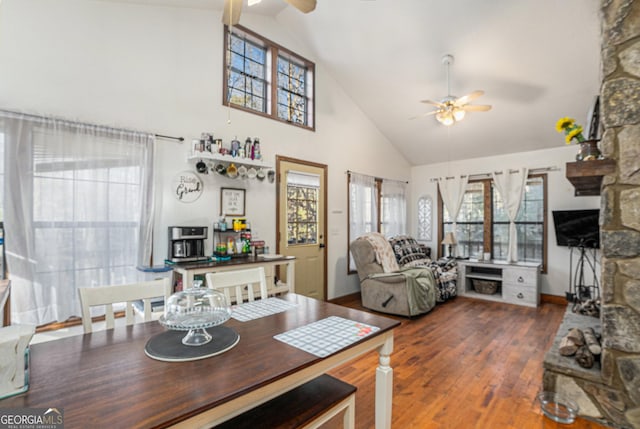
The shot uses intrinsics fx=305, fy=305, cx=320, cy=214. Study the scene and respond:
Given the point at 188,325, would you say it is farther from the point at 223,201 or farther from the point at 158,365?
the point at 223,201

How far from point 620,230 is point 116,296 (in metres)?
3.02

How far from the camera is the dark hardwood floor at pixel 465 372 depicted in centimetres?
204

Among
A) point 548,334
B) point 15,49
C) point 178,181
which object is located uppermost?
point 15,49

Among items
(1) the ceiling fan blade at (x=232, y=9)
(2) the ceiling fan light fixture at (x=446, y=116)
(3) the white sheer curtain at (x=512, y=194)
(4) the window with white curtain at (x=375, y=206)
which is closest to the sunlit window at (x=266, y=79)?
(4) the window with white curtain at (x=375, y=206)

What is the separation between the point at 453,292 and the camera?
16.5 feet

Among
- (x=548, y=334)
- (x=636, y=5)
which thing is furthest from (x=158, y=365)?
(x=548, y=334)

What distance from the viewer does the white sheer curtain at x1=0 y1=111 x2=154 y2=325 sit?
2293 millimetres

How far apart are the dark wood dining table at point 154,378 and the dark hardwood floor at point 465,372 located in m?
1.08

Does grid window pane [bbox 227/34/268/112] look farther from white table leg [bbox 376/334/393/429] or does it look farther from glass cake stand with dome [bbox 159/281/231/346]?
white table leg [bbox 376/334/393/429]

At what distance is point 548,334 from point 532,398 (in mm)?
1653

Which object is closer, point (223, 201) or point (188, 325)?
point (188, 325)

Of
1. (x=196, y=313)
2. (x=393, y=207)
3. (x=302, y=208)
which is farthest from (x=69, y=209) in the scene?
(x=393, y=207)

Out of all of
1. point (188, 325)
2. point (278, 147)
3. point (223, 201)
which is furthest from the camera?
point (278, 147)

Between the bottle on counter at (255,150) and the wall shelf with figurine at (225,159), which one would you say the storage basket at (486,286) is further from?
the bottle on counter at (255,150)
